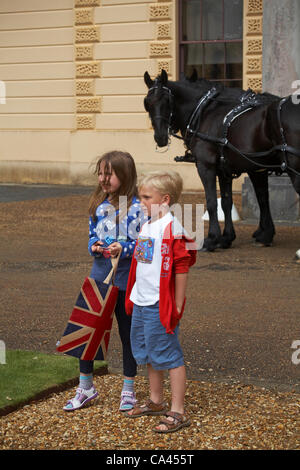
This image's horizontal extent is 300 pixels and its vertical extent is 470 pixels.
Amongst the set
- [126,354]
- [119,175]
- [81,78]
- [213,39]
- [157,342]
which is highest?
[213,39]

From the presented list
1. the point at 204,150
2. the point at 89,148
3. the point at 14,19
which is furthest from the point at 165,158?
the point at 204,150

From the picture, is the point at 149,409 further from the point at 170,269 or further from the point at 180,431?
the point at 170,269

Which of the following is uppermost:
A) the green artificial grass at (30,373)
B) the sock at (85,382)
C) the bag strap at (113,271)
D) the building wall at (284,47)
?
the building wall at (284,47)

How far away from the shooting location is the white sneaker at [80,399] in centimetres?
458

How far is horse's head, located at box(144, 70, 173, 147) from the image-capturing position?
10.1m

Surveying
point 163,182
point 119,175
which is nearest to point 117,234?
point 119,175

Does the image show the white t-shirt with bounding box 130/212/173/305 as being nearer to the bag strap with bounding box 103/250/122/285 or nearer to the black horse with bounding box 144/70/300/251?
the bag strap with bounding box 103/250/122/285

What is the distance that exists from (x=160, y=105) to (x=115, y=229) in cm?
563

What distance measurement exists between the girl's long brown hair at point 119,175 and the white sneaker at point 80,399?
2.98ft

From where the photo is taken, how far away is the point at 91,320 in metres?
4.59

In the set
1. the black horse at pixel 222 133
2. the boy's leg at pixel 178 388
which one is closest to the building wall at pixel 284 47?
the black horse at pixel 222 133

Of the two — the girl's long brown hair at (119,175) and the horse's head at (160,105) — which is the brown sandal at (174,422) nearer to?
the girl's long brown hair at (119,175)

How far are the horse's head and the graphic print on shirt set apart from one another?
5.85 m

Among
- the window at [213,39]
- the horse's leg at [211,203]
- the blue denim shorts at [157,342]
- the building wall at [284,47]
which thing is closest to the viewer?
the blue denim shorts at [157,342]
